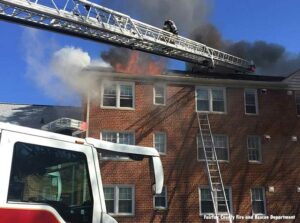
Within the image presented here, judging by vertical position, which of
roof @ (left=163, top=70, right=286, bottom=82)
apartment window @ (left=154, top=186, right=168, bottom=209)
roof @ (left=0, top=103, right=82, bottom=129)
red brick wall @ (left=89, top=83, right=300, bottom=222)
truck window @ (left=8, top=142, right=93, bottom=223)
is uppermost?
roof @ (left=163, top=70, right=286, bottom=82)

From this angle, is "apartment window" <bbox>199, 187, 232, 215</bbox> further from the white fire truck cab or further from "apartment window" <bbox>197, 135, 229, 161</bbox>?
the white fire truck cab

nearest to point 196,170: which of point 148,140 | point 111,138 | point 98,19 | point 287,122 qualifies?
point 148,140

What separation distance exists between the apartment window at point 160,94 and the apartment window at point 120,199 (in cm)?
444

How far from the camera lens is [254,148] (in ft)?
72.3

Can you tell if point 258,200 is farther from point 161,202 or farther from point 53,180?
point 53,180

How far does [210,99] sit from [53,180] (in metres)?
18.7

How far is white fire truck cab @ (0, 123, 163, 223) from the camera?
371cm

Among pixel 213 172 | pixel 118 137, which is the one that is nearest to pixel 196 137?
pixel 213 172

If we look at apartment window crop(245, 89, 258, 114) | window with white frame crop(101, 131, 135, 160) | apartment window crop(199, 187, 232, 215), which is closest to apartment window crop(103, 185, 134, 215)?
window with white frame crop(101, 131, 135, 160)

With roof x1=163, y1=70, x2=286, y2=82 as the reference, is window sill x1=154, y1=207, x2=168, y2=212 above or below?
below

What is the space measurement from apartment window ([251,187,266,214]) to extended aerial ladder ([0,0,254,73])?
21.5 feet

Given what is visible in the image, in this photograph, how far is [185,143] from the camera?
21.1 m

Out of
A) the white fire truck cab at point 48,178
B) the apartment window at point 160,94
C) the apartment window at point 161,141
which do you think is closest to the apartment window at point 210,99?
the apartment window at point 160,94

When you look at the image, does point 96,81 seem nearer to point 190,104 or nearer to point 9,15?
point 190,104
